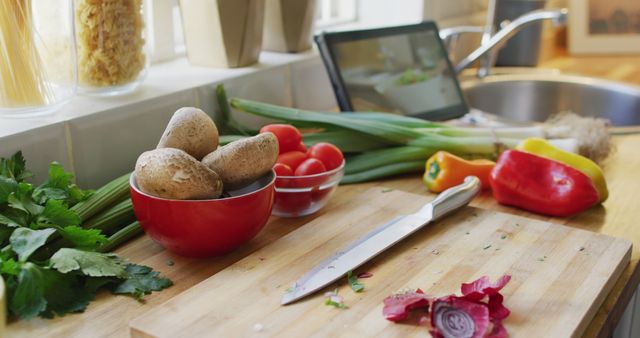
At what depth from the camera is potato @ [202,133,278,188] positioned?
1033mm

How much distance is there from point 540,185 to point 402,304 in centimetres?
49

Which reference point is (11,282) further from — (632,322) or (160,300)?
(632,322)

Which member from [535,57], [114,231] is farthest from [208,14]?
[535,57]

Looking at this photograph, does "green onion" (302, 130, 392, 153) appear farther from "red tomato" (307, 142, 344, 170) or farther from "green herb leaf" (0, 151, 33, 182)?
"green herb leaf" (0, 151, 33, 182)

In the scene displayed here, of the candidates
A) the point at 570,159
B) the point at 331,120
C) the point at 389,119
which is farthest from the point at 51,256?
the point at 570,159

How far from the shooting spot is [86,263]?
91 cm

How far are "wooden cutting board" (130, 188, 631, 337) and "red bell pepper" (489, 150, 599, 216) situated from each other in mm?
109

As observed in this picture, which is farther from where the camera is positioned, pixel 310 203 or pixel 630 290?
pixel 310 203

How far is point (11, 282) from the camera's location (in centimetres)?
85

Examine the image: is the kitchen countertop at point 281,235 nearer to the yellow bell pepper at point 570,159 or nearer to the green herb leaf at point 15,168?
the yellow bell pepper at point 570,159

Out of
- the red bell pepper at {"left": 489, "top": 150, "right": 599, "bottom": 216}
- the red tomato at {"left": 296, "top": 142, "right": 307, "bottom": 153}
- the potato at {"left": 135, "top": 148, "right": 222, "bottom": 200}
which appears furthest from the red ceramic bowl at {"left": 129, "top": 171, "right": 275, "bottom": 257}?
the red bell pepper at {"left": 489, "top": 150, "right": 599, "bottom": 216}

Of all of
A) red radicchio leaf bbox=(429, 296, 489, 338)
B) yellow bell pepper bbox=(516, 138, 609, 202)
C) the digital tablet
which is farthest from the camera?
the digital tablet

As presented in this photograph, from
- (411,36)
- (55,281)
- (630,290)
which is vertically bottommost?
(630,290)

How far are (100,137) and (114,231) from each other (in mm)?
171
